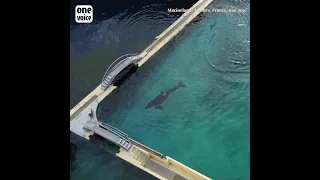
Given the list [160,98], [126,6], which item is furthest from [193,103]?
[126,6]

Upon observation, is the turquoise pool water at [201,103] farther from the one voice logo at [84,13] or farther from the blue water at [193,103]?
the one voice logo at [84,13]

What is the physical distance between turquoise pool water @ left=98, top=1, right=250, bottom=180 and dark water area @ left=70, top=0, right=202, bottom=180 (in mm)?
682

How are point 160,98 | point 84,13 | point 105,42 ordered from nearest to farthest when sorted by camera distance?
point 84,13
point 160,98
point 105,42

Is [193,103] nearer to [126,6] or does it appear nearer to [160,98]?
[160,98]

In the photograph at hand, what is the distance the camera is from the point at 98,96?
32.8 feet

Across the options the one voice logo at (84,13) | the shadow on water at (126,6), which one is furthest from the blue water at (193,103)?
the one voice logo at (84,13)

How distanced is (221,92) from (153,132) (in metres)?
2.04

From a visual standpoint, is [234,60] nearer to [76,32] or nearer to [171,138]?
[171,138]

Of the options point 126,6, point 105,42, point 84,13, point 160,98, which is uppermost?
point 126,6

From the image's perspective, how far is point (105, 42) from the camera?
399 inches

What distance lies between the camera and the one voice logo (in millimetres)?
9484

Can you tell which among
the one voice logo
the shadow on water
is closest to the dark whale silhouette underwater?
the shadow on water

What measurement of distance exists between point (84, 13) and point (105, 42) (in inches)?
38.5

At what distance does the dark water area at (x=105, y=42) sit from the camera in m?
9.23
